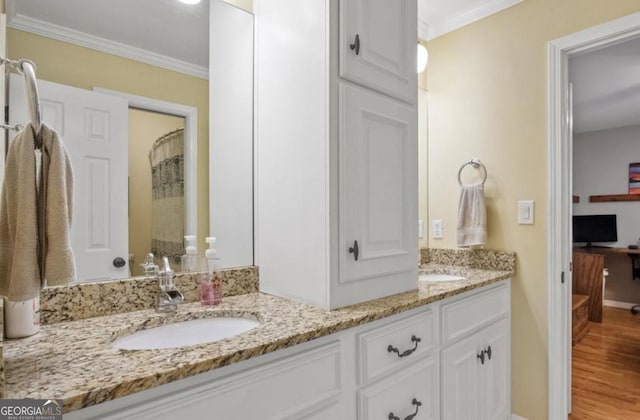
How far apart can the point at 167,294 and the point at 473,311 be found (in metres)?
1.29

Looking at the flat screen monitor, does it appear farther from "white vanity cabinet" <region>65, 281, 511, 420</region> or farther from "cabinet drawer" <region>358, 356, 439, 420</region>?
"cabinet drawer" <region>358, 356, 439, 420</region>

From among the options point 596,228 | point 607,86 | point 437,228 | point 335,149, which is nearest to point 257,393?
point 335,149

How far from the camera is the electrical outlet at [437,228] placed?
237 centimetres

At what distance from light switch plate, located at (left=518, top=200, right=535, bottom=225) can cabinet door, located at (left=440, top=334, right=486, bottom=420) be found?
0.70m

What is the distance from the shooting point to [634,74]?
3086 mm

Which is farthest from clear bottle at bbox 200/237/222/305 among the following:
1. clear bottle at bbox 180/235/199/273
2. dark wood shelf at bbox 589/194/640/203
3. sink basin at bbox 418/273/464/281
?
dark wood shelf at bbox 589/194/640/203

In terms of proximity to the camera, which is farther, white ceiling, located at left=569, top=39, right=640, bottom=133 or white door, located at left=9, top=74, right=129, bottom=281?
white ceiling, located at left=569, top=39, right=640, bottom=133

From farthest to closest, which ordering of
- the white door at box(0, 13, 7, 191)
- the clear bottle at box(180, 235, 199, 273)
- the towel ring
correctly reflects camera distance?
the towel ring
the clear bottle at box(180, 235, 199, 273)
the white door at box(0, 13, 7, 191)

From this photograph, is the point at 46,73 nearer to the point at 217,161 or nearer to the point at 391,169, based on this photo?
the point at 217,161

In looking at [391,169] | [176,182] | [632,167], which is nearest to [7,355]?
[176,182]

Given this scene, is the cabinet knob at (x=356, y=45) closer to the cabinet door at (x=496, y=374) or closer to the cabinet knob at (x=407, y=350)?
the cabinet knob at (x=407, y=350)

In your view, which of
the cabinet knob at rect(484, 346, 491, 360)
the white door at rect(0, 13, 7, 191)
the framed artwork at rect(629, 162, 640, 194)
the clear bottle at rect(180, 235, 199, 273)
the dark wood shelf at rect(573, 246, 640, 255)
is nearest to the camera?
the white door at rect(0, 13, 7, 191)

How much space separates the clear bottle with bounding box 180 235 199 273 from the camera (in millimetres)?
1327

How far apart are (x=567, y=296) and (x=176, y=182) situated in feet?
6.52
